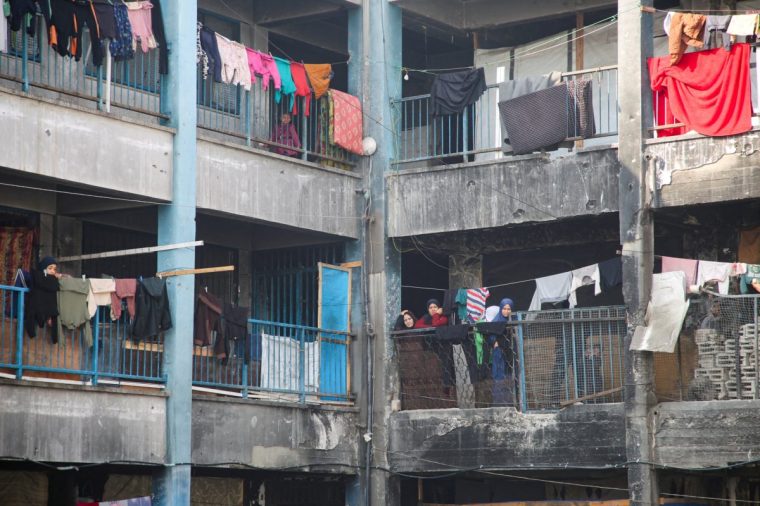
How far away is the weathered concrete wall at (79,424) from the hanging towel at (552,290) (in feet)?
20.9

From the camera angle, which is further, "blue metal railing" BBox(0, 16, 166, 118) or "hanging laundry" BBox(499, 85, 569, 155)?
"hanging laundry" BBox(499, 85, 569, 155)

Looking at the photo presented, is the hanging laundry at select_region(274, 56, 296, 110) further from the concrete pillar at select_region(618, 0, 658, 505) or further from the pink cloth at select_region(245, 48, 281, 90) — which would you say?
the concrete pillar at select_region(618, 0, 658, 505)

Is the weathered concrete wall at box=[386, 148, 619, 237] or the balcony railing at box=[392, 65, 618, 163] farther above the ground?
the balcony railing at box=[392, 65, 618, 163]

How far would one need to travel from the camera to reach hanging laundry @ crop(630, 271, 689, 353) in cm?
2009

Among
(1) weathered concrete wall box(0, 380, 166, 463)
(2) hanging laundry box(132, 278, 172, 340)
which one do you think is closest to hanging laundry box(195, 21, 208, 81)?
(2) hanging laundry box(132, 278, 172, 340)

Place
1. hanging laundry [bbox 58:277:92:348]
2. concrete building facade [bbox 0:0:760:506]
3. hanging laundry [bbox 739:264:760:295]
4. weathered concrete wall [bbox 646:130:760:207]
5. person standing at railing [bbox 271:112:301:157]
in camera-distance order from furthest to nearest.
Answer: person standing at railing [bbox 271:112:301:157] < hanging laundry [bbox 739:264:760:295] < weathered concrete wall [bbox 646:130:760:207] < concrete building facade [bbox 0:0:760:506] < hanging laundry [bbox 58:277:92:348]

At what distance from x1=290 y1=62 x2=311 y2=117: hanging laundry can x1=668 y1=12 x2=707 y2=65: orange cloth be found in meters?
5.86

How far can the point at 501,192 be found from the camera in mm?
22422

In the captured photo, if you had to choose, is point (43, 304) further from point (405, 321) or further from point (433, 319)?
point (433, 319)

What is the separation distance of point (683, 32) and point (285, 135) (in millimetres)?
6694

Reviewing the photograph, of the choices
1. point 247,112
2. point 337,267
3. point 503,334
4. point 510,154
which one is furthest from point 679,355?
point 247,112

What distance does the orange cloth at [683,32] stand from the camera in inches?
811

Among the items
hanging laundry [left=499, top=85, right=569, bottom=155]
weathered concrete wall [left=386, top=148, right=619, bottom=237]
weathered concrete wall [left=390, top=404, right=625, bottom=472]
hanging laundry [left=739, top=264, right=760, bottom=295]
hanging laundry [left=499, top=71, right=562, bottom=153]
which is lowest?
weathered concrete wall [left=390, top=404, right=625, bottom=472]

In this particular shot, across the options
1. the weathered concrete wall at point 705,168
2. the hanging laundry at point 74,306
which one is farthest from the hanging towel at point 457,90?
the hanging laundry at point 74,306
